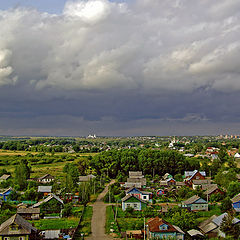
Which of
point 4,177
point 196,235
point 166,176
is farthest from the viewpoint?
point 166,176

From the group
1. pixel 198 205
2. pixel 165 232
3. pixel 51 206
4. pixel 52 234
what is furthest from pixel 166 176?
pixel 52 234

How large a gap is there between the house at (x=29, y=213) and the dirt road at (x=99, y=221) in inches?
253

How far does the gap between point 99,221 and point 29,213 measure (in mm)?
8031

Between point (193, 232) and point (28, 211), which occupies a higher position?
point (193, 232)

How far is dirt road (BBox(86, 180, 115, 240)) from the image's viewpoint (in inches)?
1019

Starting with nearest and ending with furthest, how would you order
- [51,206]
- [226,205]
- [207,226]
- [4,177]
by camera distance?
[207,226], [226,205], [51,206], [4,177]

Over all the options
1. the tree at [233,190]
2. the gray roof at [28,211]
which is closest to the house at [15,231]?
the gray roof at [28,211]

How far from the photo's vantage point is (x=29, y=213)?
31.8 meters

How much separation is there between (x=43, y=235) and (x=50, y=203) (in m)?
9.35

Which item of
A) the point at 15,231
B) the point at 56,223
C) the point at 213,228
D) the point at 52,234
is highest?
the point at 15,231

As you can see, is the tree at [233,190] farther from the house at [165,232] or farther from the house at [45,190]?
the house at [45,190]

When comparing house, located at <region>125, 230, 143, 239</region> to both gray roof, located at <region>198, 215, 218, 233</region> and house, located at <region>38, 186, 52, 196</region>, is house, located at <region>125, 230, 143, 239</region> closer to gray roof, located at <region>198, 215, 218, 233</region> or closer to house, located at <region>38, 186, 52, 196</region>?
gray roof, located at <region>198, 215, 218, 233</region>

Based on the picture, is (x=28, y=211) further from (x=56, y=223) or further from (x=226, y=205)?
(x=226, y=205)

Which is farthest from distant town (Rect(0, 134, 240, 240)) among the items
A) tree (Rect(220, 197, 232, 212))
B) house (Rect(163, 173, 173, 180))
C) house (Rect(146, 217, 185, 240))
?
house (Rect(163, 173, 173, 180))
